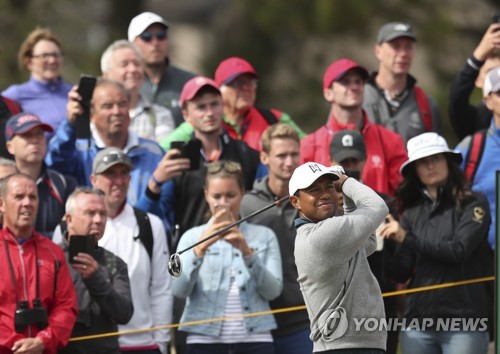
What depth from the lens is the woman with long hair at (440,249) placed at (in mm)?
9539

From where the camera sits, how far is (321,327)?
7.95 m

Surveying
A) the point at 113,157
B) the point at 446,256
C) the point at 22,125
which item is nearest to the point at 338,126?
the point at 446,256

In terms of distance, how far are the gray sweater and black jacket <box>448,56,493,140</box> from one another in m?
3.60

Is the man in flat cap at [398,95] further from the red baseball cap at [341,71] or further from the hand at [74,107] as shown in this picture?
the hand at [74,107]

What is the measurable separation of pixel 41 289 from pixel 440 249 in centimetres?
276

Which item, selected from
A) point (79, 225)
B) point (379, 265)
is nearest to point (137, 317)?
point (79, 225)

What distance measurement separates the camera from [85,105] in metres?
10.7

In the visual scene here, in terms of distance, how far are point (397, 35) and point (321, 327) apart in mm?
4540

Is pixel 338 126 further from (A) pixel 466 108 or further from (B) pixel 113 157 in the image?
(B) pixel 113 157

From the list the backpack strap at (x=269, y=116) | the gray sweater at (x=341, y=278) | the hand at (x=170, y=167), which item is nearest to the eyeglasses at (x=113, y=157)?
the hand at (x=170, y=167)

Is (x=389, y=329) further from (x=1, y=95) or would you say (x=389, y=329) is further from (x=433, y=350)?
(x=1, y=95)

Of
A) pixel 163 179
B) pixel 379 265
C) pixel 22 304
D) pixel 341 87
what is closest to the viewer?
pixel 22 304

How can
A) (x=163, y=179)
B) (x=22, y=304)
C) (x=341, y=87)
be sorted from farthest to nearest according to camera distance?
(x=341, y=87) < (x=163, y=179) < (x=22, y=304)

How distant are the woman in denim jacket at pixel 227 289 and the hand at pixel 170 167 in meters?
0.59
